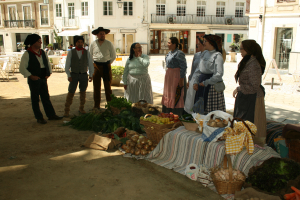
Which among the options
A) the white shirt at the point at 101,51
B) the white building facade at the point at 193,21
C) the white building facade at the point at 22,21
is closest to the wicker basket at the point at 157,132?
the white shirt at the point at 101,51

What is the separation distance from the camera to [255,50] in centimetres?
398

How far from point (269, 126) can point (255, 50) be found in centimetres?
129

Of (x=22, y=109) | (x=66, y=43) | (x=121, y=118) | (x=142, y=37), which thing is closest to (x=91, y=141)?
(x=121, y=118)

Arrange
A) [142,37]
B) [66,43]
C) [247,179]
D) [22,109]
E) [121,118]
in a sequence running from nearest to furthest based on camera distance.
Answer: [247,179], [121,118], [22,109], [142,37], [66,43]

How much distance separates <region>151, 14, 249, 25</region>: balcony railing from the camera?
33.6 m

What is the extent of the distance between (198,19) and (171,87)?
3064 cm

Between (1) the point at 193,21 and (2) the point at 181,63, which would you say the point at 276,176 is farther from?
(1) the point at 193,21

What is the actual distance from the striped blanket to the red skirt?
1520mm

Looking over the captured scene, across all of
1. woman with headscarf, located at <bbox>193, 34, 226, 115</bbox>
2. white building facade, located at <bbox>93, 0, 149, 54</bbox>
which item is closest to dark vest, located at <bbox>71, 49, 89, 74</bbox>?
woman with headscarf, located at <bbox>193, 34, 226, 115</bbox>

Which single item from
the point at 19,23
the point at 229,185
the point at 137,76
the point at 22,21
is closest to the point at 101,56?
the point at 137,76

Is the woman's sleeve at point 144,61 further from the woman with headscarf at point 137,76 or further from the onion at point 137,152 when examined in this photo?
the onion at point 137,152

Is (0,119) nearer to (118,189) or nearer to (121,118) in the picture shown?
(121,118)

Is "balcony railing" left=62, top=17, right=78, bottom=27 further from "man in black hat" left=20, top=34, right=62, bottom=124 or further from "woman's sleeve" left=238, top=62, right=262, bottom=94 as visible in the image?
"woman's sleeve" left=238, top=62, right=262, bottom=94

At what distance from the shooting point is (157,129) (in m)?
4.42
